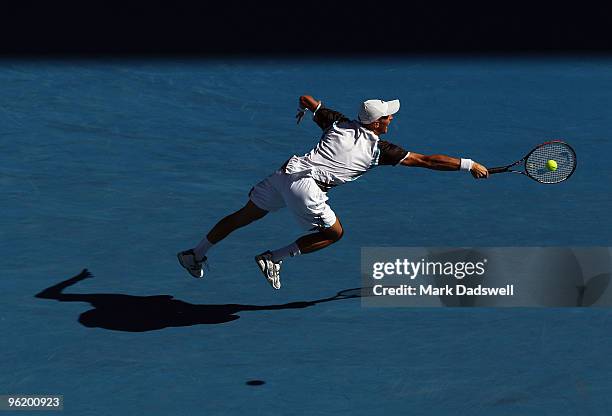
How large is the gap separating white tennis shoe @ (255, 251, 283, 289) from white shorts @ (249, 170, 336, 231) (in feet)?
1.33

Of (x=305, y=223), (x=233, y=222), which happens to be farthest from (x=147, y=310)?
(x=305, y=223)

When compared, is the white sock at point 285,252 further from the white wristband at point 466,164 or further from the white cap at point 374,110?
the white wristband at point 466,164

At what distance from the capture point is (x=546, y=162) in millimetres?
14648

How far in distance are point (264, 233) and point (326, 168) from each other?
6.35 ft

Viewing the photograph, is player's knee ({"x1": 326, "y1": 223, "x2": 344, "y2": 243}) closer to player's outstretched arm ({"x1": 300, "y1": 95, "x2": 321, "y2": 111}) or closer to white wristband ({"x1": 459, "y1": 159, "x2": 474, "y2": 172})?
player's outstretched arm ({"x1": 300, "y1": 95, "x2": 321, "y2": 111})

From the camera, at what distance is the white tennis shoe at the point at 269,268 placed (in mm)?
14391

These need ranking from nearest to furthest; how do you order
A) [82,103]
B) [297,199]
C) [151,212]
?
[297,199]
[151,212]
[82,103]

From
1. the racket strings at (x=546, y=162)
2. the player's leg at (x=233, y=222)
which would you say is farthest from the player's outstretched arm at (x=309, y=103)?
the racket strings at (x=546, y=162)

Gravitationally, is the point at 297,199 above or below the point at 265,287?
above

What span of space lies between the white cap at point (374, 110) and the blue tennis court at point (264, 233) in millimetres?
1658

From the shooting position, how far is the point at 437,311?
1453 centimetres

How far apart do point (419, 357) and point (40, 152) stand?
5645 mm

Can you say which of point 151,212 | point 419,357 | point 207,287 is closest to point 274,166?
point 151,212

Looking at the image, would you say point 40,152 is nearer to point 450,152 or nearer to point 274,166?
point 274,166
